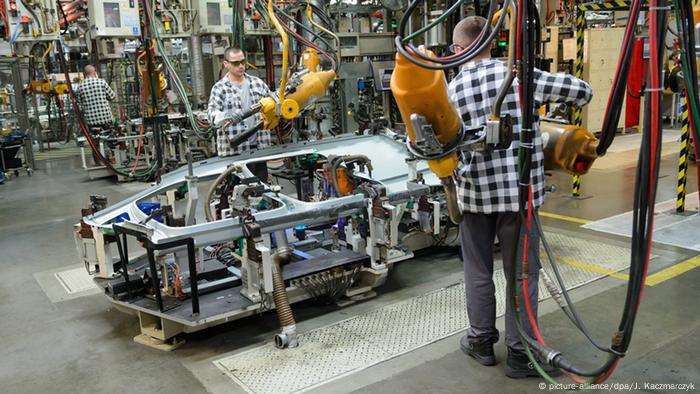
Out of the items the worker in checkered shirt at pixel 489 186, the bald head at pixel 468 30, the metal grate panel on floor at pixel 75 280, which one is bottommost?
the metal grate panel on floor at pixel 75 280

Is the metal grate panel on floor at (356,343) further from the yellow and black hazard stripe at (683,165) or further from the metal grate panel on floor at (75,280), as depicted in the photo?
the yellow and black hazard stripe at (683,165)

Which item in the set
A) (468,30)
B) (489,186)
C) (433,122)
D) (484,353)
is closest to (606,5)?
(468,30)

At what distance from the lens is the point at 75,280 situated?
5.20 m

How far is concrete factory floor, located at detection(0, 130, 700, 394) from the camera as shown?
3246 millimetres

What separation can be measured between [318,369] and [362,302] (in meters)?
1.02

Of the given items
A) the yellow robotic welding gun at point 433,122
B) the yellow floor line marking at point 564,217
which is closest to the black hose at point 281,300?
the yellow robotic welding gun at point 433,122

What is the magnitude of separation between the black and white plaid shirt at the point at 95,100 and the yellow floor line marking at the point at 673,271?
918cm

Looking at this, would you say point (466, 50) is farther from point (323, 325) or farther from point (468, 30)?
point (323, 325)

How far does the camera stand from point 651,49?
1.81 meters

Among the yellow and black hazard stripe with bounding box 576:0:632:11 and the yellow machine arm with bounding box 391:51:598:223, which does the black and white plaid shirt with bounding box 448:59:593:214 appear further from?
the yellow and black hazard stripe with bounding box 576:0:632:11

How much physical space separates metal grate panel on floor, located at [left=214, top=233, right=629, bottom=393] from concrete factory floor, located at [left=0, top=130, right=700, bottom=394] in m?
0.08

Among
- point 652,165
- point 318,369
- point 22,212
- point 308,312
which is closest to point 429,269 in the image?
point 308,312

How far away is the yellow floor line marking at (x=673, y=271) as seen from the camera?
4.53 meters

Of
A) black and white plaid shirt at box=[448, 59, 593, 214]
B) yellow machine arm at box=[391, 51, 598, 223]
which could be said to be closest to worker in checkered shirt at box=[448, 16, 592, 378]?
black and white plaid shirt at box=[448, 59, 593, 214]
